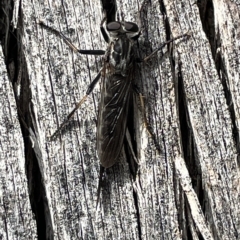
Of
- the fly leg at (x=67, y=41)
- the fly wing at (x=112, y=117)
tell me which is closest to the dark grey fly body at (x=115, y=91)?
the fly wing at (x=112, y=117)

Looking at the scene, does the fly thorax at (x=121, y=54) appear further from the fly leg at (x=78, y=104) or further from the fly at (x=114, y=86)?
the fly leg at (x=78, y=104)

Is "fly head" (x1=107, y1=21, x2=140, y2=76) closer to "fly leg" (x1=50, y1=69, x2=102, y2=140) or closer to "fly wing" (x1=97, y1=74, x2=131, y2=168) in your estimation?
"fly wing" (x1=97, y1=74, x2=131, y2=168)

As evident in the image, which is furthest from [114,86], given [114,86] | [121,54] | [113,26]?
[113,26]

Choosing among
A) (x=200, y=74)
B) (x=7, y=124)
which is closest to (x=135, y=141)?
(x=200, y=74)

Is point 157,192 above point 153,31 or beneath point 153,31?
beneath

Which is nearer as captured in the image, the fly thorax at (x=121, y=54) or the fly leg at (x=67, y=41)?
the fly leg at (x=67, y=41)

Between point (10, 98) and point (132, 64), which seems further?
point (132, 64)

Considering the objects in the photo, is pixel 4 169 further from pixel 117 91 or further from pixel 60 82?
pixel 117 91
